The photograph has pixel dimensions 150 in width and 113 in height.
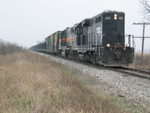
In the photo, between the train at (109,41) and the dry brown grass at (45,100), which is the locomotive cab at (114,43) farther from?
the dry brown grass at (45,100)

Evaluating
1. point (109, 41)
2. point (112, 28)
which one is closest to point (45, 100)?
point (109, 41)

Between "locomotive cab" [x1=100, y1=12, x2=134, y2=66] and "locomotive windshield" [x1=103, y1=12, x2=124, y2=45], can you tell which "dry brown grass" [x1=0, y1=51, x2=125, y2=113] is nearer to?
"locomotive cab" [x1=100, y1=12, x2=134, y2=66]

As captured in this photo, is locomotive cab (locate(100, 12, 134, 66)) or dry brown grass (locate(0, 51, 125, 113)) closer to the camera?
dry brown grass (locate(0, 51, 125, 113))

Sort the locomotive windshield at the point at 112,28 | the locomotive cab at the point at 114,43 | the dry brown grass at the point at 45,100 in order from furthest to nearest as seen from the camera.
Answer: the locomotive windshield at the point at 112,28 < the locomotive cab at the point at 114,43 < the dry brown grass at the point at 45,100

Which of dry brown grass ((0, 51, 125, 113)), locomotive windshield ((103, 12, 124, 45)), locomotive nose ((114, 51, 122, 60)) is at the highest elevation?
locomotive windshield ((103, 12, 124, 45))

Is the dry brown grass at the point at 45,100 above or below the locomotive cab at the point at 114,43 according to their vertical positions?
below

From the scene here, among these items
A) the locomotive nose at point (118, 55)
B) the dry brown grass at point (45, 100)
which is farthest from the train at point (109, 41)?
the dry brown grass at point (45, 100)

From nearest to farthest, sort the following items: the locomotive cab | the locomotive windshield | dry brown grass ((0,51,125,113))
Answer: dry brown grass ((0,51,125,113)) → the locomotive cab → the locomotive windshield

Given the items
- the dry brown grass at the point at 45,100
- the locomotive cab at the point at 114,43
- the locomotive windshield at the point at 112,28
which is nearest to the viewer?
the dry brown grass at the point at 45,100

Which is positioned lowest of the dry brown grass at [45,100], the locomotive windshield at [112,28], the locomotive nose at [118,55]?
the dry brown grass at [45,100]

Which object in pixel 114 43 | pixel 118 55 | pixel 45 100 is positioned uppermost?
pixel 114 43

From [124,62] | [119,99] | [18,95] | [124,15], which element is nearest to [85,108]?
[18,95]

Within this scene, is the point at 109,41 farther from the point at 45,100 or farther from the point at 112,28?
the point at 45,100

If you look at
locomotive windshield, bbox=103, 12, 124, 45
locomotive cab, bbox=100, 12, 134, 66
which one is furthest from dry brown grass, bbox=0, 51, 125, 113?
locomotive windshield, bbox=103, 12, 124, 45
